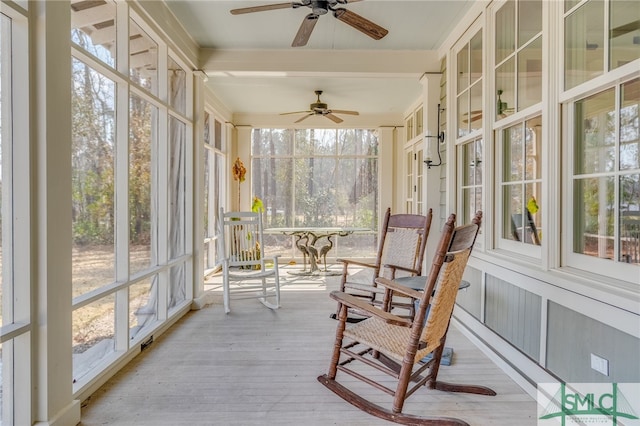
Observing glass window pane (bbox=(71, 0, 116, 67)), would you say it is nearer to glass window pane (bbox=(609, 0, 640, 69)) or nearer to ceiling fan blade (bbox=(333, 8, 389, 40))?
ceiling fan blade (bbox=(333, 8, 389, 40))

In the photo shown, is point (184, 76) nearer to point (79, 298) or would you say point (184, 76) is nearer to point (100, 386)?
point (79, 298)

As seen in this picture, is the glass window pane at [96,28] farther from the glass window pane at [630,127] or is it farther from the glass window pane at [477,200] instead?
the glass window pane at [477,200]

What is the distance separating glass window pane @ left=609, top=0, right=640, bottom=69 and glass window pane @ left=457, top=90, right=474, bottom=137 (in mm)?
1498

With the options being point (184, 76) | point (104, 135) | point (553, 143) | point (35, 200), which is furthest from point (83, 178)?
point (553, 143)

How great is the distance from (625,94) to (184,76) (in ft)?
11.9

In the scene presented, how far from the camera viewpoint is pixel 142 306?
2828 mm

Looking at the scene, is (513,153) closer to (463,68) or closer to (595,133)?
(595,133)

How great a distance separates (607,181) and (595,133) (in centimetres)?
28

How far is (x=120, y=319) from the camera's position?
2.43m

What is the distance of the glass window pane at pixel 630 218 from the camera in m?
1.58

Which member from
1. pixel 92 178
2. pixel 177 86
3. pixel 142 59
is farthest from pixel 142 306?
pixel 177 86

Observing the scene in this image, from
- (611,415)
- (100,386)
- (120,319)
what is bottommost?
(100,386)

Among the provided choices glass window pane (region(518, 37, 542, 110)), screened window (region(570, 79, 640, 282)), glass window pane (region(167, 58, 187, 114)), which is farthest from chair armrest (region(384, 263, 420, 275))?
glass window pane (region(167, 58, 187, 114))

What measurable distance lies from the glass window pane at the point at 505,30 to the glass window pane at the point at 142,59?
111 inches
